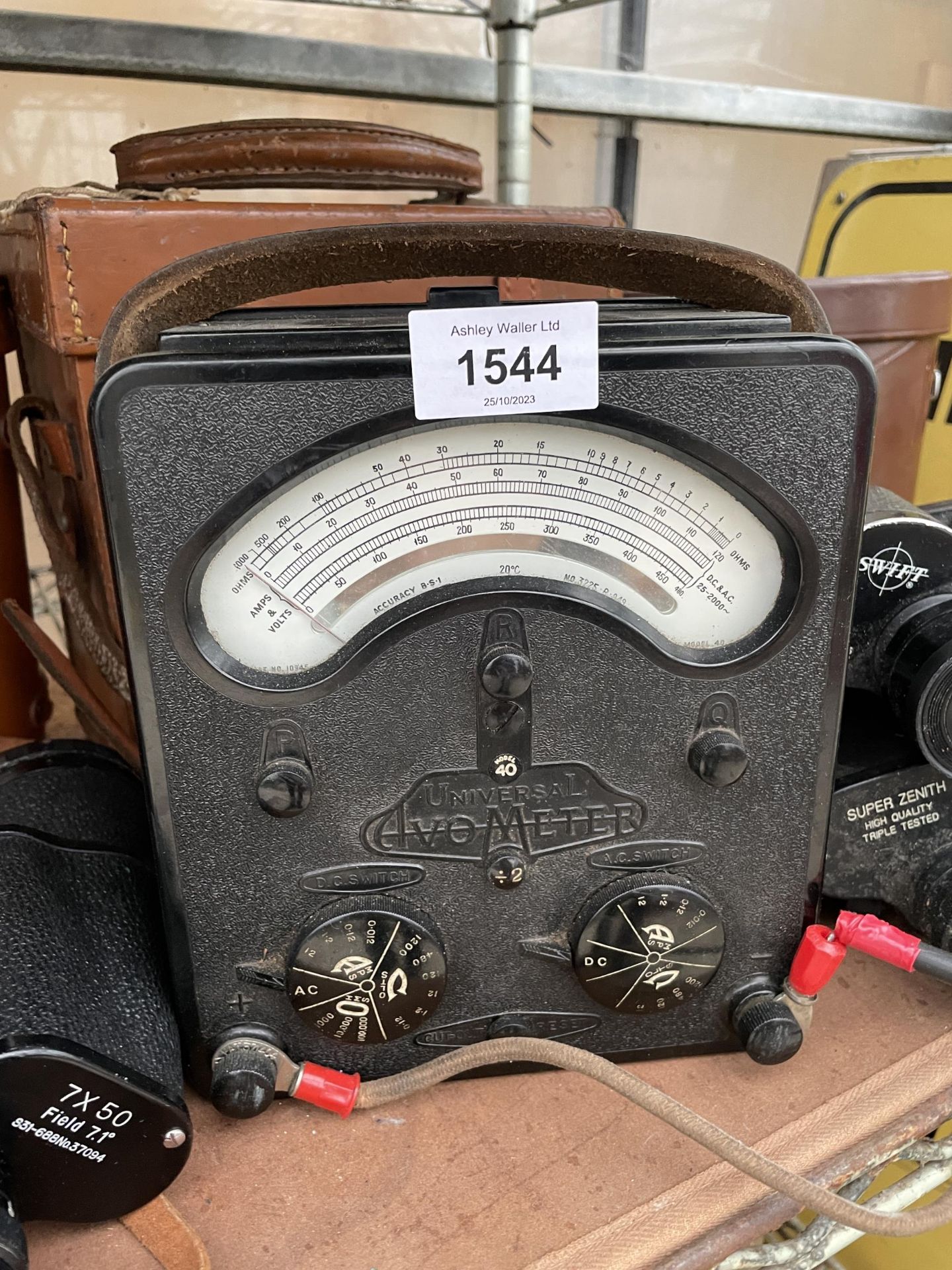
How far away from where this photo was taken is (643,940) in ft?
1.82

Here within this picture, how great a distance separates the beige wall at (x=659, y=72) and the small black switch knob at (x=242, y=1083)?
3.80 feet

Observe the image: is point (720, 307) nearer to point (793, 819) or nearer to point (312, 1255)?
point (793, 819)

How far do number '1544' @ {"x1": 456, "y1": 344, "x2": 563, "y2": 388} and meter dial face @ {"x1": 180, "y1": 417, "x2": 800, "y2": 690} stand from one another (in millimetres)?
24

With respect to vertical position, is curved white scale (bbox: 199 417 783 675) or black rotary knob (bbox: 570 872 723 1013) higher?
curved white scale (bbox: 199 417 783 675)

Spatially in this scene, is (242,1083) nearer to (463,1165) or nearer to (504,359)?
(463,1165)

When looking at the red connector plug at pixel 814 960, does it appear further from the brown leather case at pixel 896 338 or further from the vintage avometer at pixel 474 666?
the brown leather case at pixel 896 338

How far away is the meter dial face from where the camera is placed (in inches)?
Answer: 19.0

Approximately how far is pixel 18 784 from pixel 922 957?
0.61 meters

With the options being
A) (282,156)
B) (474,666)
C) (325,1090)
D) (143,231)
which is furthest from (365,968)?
(282,156)

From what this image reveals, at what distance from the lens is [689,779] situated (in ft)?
1.78

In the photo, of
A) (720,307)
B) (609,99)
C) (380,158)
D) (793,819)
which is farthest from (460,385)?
(609,99)

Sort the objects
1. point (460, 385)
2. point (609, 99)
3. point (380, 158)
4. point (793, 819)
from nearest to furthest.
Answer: point (460, 385), point (793, 819), point (380, 158), point (609, 99)

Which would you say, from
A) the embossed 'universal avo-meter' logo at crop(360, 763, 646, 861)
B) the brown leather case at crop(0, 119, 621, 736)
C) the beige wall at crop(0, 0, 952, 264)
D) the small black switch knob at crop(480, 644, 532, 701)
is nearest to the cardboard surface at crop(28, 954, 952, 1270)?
the embossed 'universal avo-meter' logo at crop(360, 763, 646, 861)

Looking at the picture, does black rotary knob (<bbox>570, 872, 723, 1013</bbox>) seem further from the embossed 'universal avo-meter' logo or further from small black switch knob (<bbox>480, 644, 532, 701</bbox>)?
small black switch knob (<bbox>480, 644, 532, 701</bbox>)
